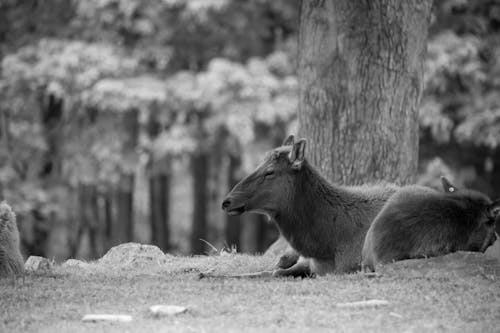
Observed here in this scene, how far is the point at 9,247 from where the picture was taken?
9.18m

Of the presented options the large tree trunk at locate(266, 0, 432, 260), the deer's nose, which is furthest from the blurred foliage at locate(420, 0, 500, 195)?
the deer's nose

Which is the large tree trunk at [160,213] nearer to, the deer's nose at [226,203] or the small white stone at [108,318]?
the deer's nose at [226,203]

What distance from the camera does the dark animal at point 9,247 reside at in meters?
9.05

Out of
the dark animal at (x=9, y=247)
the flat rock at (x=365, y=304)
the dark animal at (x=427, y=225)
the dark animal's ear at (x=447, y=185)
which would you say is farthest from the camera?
the dark animal's ear at (x=447, y=185)

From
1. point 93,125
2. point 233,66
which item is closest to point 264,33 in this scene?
point 233,66

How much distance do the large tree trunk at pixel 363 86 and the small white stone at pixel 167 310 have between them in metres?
4.82

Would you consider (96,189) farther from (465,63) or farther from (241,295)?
(241,295)

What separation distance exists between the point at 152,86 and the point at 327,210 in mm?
11938

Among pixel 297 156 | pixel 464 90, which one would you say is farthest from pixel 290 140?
pixel 464 90

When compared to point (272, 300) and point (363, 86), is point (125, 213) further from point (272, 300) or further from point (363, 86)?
point (272, 300)

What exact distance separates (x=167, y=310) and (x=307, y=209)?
10.5 feet

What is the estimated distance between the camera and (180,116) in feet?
71.7

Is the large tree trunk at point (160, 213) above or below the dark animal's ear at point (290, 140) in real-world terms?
below

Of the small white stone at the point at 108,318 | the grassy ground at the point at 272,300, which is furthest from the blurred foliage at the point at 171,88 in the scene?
the small white stone at the point at 108,318
